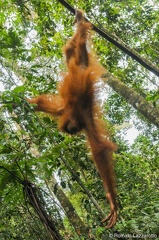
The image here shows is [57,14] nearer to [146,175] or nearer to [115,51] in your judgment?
[115,51]

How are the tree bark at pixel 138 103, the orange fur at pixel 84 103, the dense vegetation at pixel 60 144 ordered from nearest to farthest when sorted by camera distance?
the dense vegetation at pixel 60 144 → the orange fur at pixel 84 103 → the tree bark at pixel 138 103

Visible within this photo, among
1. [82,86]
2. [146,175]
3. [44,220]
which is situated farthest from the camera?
[146,175]

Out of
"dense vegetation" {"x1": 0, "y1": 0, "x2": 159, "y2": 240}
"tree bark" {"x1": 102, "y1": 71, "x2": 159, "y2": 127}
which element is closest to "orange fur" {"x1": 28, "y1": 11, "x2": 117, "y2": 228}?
"dense vegetation" {"x1": 0, "y1": 0, "x2": 159, "y2": 240}

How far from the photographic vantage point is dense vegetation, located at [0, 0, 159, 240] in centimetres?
169

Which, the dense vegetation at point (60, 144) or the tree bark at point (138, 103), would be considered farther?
the tree bark at point (138, 103)

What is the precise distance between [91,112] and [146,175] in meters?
3.48

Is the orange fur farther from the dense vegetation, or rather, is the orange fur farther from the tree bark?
the tree bark

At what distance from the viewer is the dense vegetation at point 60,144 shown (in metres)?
1.69

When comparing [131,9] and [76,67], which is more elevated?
[131,9]

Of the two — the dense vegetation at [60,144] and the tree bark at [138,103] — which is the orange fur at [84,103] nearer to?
the dense vegetation at [60,144]

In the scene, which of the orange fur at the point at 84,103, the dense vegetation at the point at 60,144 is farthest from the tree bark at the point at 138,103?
the orange fur at the point at 84,103

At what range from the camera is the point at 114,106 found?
7.93m

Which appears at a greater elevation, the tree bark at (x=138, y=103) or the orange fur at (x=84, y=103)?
the tree bark at (x=138, y=103)

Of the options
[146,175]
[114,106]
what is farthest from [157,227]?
[114,106]
